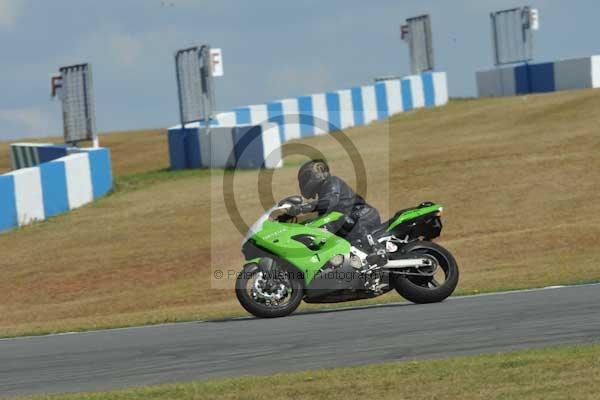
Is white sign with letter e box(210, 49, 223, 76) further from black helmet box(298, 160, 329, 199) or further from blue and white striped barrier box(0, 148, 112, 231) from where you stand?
black helmet box(298, 160, 329, 199)

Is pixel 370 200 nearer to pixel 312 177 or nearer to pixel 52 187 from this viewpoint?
pixel 52 187

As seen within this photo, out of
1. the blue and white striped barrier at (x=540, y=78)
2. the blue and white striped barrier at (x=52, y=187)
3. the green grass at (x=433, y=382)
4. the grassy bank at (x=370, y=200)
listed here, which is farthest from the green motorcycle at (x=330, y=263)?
the blue and white striped barrier at (x=540, y=78)

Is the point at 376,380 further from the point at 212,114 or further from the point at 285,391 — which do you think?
the point at 212,114

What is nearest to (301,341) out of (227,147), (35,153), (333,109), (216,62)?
(227,147)

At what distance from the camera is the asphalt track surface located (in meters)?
8.77

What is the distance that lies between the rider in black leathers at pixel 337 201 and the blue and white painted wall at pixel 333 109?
19.2 m

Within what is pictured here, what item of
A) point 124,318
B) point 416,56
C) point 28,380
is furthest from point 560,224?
point 416,56

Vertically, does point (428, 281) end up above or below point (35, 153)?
below

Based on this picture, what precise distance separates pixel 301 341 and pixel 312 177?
7.19 feet

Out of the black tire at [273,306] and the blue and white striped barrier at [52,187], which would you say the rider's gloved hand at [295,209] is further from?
the blue and white striped barrier at [52,187]

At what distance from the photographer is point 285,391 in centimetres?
770

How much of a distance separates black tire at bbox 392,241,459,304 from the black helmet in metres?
1.02

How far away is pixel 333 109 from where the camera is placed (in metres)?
36.1

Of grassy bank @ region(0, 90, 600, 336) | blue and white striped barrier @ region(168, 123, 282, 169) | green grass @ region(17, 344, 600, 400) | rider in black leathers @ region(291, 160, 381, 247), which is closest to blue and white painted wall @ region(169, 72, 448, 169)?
blue and white striped barrier @ region(168, 123, 282, 169)
